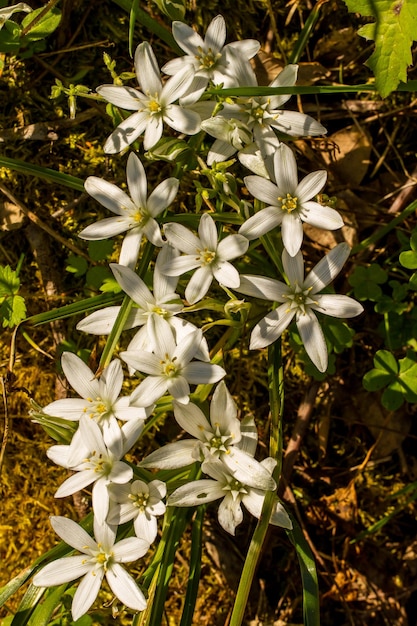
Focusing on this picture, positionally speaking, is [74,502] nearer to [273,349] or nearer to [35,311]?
[35,311]

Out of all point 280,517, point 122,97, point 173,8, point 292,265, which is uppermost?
point 173,8

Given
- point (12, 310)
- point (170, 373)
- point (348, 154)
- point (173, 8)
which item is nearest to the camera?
point (170, 373)

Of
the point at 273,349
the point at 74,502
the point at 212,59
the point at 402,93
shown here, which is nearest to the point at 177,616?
the point at 74,502

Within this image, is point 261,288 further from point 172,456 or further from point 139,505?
point 139,505

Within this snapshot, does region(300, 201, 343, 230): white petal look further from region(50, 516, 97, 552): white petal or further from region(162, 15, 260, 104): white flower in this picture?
region(50, 516, 97, 552): white petal

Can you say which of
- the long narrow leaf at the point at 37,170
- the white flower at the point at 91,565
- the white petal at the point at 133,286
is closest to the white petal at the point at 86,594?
the white flower at the point at 91,565

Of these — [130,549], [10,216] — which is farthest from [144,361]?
[10,216]

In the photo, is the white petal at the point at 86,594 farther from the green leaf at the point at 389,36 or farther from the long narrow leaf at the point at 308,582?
the green leaf at the point at 389,36
